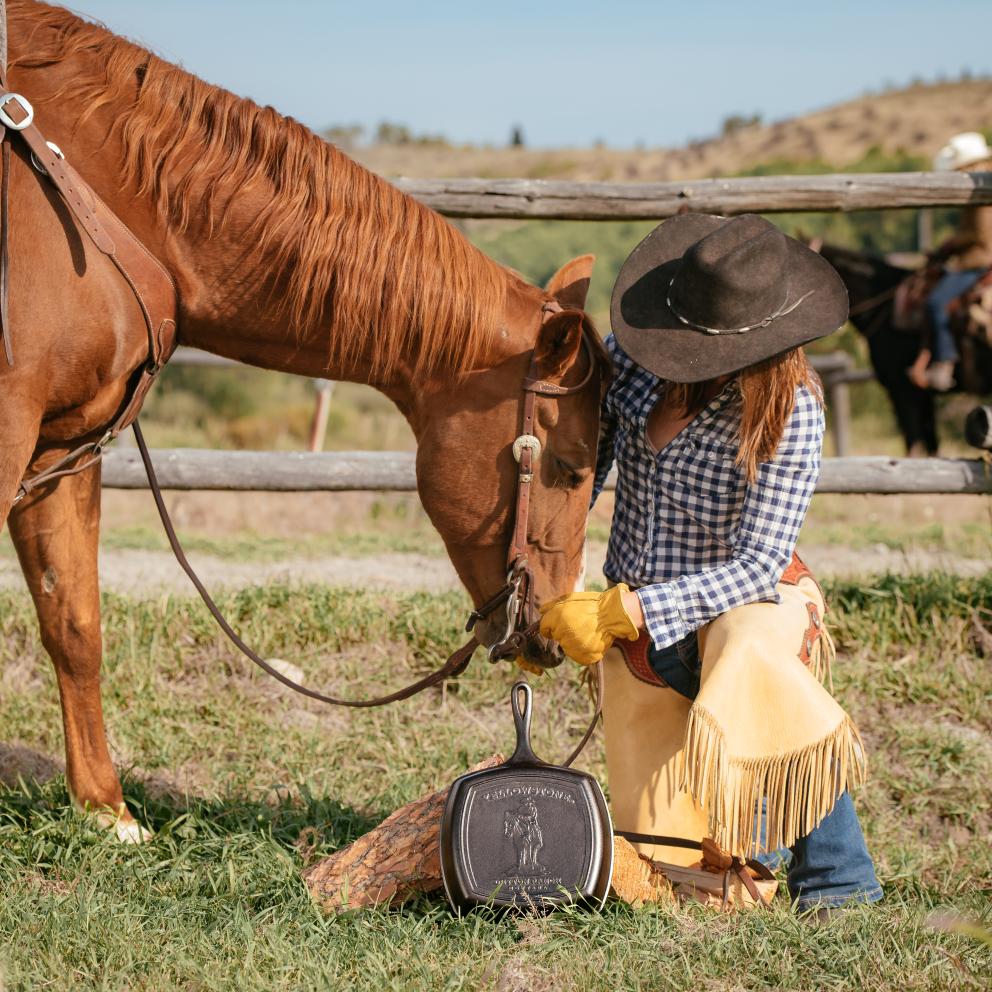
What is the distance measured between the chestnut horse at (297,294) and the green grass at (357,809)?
75 centimetres

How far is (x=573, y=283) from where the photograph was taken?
2.70m

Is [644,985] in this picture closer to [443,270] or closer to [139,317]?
[443,270]

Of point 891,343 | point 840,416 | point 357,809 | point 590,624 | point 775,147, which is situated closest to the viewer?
point 590,624

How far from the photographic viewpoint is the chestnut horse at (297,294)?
2.46m

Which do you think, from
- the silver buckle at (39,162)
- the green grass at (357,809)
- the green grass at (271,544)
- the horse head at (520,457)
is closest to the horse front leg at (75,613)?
the green grass at (357,809)

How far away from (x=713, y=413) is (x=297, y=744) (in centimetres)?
185

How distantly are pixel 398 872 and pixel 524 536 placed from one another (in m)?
0.84

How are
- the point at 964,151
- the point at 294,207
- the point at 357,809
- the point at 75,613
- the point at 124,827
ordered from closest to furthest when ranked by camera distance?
the point at 294,207, the point at 124,827, the point at 75,613, the point at 357,809, the point at 964,151

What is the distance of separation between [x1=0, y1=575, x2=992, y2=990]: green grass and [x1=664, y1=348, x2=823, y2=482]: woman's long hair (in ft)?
3.31

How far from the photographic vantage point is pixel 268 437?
34.6 feet

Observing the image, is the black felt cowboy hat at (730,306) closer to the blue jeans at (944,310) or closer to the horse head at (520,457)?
the horse head at (520,457)

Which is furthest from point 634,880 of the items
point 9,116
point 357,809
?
point 9,116

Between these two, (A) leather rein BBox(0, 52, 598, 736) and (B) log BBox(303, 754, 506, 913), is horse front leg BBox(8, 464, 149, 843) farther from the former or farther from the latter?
(B) log BBox(303, 754, 506, 913)

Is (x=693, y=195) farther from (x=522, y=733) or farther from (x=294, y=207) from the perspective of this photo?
(x=522, y=733)
